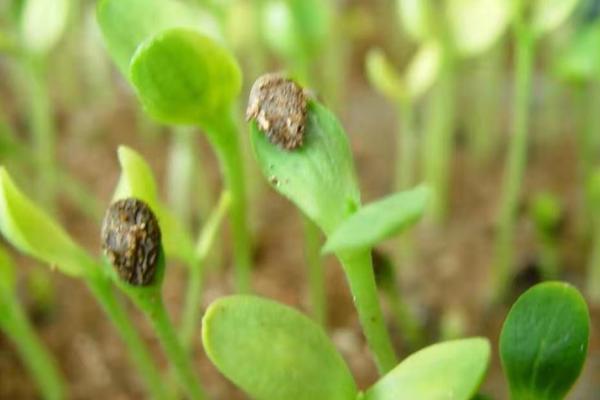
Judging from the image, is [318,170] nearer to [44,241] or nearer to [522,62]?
[44,241]

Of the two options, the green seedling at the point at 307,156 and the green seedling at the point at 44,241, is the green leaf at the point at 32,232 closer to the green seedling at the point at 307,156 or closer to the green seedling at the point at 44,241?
the green seedling at the point at 44,241

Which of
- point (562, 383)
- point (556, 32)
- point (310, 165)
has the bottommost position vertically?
point (562, 383)

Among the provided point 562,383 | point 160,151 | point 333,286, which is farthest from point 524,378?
point 160,151

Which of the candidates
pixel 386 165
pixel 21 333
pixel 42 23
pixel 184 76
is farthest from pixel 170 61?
pixel 386 165

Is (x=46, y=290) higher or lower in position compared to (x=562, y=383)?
higher

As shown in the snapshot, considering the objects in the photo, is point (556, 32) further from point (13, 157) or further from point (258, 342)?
point (258, 342)

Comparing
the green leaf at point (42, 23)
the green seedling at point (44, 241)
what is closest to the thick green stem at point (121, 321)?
the green seedling at point (44, 241)
